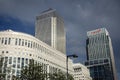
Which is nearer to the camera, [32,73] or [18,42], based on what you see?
[32,73]

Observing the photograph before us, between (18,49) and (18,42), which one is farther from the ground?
(18,42)

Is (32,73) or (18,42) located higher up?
(18,42)

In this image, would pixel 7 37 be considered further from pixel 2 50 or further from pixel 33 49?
pixel 33 49

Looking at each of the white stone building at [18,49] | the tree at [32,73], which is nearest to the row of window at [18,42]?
the white stone building at [18,49]

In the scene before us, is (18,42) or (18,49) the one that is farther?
(18,42)

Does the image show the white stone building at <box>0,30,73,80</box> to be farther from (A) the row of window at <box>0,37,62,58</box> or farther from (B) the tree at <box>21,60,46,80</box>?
(B) the tree at <box>21,60,46,80</box>

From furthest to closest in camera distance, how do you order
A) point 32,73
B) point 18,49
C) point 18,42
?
point 18,42 → point 18,49 → point 32,73

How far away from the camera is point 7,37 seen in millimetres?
104812

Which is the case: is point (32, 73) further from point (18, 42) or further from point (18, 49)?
point (18, 42)

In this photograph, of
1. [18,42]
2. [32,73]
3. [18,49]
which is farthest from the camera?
[18,42]

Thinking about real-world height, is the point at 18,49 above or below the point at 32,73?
above

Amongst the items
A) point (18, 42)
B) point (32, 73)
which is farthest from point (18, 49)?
point (32, 73)

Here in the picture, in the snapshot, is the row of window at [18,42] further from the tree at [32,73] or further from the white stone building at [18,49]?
the tree at [32,73]

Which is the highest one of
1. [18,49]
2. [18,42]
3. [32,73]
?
[18,42]
